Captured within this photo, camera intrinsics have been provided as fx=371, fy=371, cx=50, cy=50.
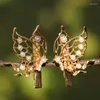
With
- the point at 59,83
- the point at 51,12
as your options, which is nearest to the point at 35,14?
the point at 51,12

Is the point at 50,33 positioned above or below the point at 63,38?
above

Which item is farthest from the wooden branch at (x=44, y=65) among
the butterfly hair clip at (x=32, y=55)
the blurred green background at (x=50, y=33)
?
the blurred green background at (x=50, y=33)

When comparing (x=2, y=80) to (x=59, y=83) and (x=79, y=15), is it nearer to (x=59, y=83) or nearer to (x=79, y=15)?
(x=59, y=83)

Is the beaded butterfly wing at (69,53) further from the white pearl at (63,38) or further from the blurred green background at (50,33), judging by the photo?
the blurred green background at (50,33)

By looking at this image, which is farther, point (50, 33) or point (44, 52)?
point (50, 33)

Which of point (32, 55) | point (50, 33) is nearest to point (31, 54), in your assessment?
point (32, 55)

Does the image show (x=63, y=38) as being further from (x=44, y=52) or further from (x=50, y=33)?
(x=50, y=33)
